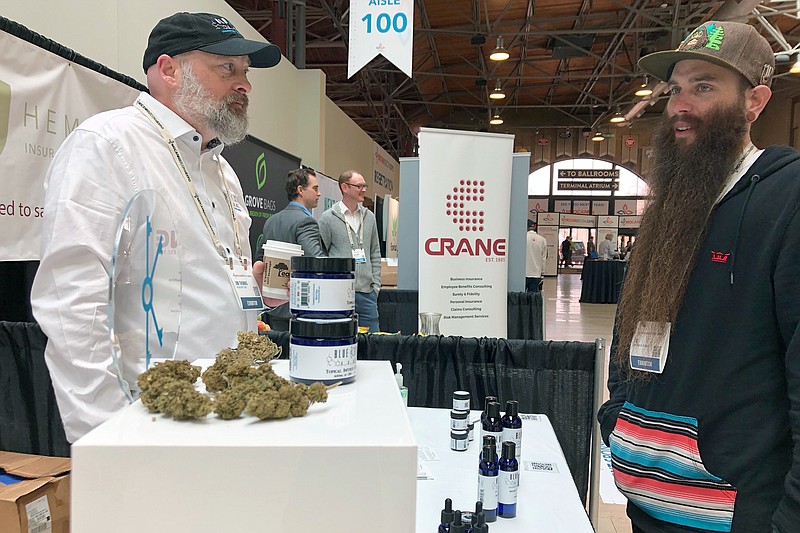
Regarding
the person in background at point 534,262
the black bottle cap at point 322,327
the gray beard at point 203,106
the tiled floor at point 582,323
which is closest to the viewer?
the black bottle cap at point 322,327

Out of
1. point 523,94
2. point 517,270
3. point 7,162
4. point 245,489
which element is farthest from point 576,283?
point 245,489

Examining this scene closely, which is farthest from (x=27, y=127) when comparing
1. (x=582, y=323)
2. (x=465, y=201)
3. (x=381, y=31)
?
(x=582, y=323)

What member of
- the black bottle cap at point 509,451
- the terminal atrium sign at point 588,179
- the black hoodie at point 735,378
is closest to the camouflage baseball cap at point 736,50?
the black hoodie at point 735,378

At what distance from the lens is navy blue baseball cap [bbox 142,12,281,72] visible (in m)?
1.44

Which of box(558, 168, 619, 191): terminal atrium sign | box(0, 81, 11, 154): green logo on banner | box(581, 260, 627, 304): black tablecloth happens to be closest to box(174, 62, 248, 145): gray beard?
box(0, 81, 11, 154): green logo on banner

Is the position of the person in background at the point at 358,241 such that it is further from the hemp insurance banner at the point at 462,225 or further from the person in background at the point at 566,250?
the person in background at the point at 566,250

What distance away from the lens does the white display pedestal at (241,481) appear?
1.86 ft

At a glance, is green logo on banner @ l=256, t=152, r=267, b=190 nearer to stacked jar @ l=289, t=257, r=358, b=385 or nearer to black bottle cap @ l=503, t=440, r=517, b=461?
black bottle cap @ l=503, t=440, r=517, b=461

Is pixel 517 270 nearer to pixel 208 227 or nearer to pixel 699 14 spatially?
pixel 208 227

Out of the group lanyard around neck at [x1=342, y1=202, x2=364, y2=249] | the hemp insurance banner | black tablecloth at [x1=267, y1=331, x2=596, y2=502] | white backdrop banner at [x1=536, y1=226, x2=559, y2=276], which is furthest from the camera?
white backdrop banner at [x1=536, y1=226, x2=559, y2=276]

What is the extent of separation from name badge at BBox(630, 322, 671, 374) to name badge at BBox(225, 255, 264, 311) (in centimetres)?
88

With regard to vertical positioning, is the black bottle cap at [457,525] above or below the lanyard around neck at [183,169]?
below

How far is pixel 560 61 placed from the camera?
1438 centimetres

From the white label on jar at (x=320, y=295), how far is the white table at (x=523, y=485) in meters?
0.58
